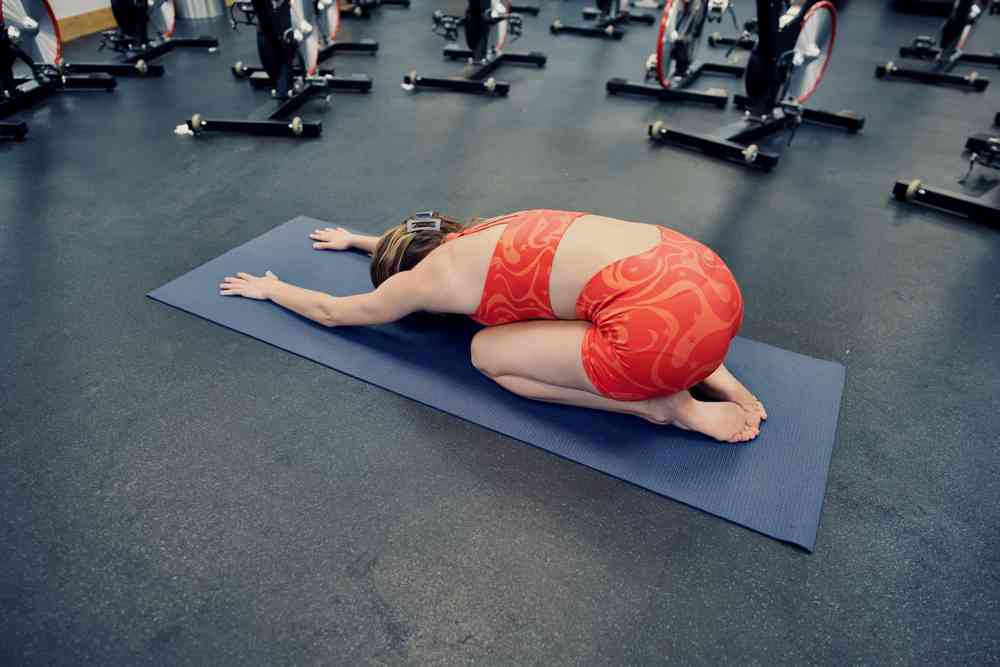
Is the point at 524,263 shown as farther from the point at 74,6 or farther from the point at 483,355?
the point at 74,6

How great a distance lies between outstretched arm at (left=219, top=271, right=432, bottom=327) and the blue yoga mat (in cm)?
5

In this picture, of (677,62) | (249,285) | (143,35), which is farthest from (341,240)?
(143,35)

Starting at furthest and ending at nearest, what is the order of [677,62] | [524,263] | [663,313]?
[677,62] → [524,263] → [663,313]

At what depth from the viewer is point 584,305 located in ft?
4.68

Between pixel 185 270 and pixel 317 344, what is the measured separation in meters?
0.75

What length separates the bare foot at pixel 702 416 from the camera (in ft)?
5.12

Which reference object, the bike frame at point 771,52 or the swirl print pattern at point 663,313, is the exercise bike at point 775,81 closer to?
the bike frame at point 771,52

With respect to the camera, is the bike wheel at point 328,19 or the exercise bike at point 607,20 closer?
the bike wheel at point 328,19

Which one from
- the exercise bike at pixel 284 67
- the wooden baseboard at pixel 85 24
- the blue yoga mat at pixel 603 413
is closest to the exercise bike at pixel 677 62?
the exercise bike at pixel 284 67

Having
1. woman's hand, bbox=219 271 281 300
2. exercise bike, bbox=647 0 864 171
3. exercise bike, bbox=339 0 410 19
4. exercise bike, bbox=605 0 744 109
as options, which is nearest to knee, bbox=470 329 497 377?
woman's hand, bbox=219 271 281 300

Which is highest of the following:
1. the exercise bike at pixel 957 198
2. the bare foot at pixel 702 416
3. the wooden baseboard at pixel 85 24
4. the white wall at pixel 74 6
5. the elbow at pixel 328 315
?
the white wall at pixel 74 6

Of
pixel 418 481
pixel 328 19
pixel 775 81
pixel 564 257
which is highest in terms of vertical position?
pixel 328 19

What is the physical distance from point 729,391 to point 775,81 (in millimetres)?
2461

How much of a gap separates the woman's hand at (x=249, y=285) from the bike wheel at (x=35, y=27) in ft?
8.35
